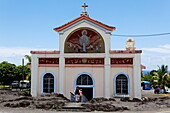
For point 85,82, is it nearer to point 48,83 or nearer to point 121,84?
point 121,84

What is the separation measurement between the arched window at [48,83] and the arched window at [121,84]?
19.7ft

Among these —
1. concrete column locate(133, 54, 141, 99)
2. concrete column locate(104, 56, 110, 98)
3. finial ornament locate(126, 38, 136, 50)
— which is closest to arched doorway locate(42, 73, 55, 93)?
concrete column locate(104, 56, 110, 98)

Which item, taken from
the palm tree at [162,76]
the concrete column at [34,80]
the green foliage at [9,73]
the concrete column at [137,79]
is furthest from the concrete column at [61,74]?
the green foliage at [9,73]

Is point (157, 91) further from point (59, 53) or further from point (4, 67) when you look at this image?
point (4, 67)

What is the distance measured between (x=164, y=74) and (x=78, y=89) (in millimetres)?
24824

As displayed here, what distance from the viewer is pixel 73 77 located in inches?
850

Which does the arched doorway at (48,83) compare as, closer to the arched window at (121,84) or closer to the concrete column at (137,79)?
the arched window at (121,84)

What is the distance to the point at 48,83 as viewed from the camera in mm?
21781

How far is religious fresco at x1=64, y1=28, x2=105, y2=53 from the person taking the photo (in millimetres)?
21734

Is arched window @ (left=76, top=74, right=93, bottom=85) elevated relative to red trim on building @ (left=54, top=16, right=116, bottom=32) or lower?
lower

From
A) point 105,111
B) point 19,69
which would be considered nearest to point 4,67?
point 19,69

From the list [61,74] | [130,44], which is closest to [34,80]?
[61,74]

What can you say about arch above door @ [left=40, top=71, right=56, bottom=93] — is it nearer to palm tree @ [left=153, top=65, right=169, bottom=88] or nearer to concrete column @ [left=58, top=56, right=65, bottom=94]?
concrete column @ [left=58, top=56, right=65, bottom=94]

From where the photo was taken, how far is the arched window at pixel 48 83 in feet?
71.3
